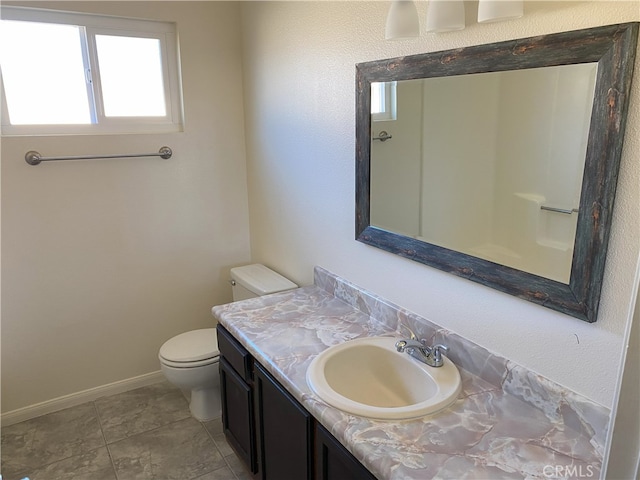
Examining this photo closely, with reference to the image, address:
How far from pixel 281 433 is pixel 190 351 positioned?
972 millimetres

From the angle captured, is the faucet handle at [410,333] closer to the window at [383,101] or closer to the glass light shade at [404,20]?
the window at [383,101]

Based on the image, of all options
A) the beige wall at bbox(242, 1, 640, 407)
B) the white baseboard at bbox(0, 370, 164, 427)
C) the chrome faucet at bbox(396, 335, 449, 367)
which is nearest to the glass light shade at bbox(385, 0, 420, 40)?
the beige wall at bbox(242, 1, 640, 407)

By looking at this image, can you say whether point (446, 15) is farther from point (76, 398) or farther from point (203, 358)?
point (76, 398)

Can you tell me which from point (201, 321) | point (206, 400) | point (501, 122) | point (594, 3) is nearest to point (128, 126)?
point (201, 321)

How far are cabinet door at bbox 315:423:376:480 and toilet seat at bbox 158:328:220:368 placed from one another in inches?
44.3

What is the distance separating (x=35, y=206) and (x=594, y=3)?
249 centimetres

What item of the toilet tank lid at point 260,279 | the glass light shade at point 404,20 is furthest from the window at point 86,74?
the glass light shade at point 404,20

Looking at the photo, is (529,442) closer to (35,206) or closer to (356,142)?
(356,142)

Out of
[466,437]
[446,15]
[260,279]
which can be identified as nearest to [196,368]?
[260,279]

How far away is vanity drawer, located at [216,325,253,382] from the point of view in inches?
73.7

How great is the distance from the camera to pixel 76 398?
2.73 m

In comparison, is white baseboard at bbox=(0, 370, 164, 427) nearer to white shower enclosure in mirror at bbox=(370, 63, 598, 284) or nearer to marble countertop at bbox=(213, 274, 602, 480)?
marble countertop at bbox=(213, 274, 602, 480)

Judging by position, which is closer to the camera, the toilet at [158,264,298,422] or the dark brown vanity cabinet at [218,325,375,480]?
the dark brown vanity cabinet at [218,325,375,480]

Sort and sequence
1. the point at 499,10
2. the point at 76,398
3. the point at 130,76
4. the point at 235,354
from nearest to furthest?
1. the point at 499,10
2. the point at 235,354
3. the point at 130,76
4. the point at 76,398
